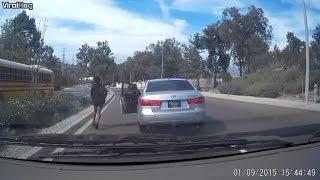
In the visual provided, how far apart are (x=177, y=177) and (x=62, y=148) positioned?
1.01 metres

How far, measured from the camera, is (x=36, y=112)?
21.6ft

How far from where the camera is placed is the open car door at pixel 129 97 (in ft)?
19.9

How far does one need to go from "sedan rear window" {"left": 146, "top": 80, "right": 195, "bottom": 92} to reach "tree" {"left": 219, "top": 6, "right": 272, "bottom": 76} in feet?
3.22

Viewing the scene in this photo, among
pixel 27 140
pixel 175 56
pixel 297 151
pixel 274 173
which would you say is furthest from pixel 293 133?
pixel 27 140

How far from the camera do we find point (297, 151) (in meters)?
3.82

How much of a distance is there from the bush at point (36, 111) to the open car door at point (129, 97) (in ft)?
3.36

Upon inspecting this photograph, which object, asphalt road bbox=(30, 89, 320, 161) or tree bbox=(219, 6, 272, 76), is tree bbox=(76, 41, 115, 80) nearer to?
asphalt road bbox=(30, 89, 320, 161)

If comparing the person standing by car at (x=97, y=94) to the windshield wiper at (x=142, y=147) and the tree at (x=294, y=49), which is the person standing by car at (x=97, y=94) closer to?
the windshield wiper at (x=142, y=147)

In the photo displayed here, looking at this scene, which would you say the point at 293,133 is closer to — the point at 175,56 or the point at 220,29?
the point at 220,29

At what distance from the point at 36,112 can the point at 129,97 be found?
1369 millimetres

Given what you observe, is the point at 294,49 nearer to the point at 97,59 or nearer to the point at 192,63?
the point at 192,63

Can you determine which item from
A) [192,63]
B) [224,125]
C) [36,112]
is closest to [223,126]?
[224,125]

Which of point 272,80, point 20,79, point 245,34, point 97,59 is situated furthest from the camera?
point 20,79

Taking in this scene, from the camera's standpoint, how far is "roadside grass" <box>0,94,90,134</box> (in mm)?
5402
